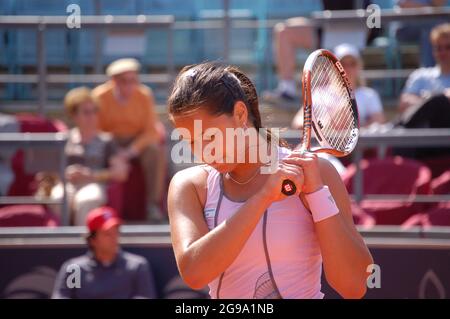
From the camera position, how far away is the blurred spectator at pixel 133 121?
6.14m

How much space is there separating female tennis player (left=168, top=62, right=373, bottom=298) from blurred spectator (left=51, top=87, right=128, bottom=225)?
3.73 metres

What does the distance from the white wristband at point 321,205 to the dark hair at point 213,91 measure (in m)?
0.22

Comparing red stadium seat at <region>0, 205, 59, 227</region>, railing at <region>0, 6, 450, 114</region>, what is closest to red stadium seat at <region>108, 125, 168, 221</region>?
red stadium seat at <region>0, 205, 59, 227</region>

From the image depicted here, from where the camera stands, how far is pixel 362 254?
6.52 ft

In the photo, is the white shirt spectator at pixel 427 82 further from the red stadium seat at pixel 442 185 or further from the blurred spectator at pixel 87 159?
the blurred spectator at pixel 87 159

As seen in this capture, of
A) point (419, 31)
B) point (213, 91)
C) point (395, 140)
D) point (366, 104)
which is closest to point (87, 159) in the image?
point (366, 104)

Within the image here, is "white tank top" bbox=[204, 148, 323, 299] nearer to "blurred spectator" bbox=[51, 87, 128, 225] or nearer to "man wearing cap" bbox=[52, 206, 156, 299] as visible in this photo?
"man wearing cap" bbox=[52, 206, 156, 299]

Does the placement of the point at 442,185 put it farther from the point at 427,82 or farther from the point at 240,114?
the point at 240,114

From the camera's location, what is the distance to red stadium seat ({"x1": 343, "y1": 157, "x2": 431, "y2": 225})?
5367 millimetres

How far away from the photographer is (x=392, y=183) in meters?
5.57
